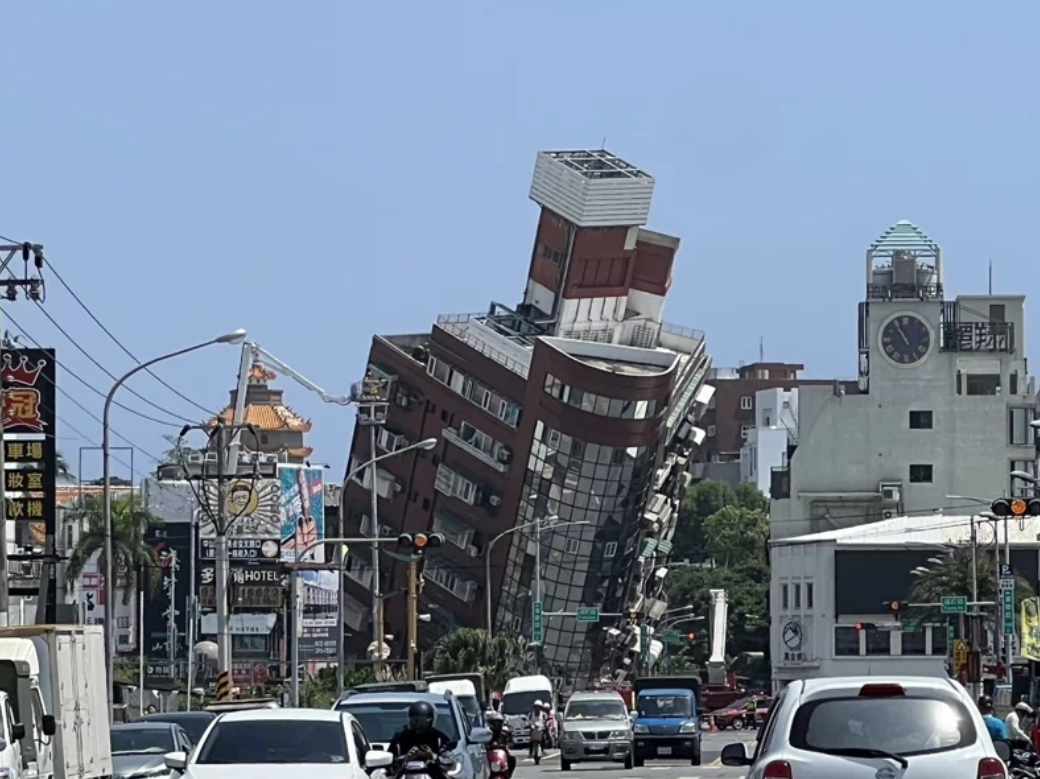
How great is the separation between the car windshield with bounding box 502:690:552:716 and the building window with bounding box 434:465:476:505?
154ft

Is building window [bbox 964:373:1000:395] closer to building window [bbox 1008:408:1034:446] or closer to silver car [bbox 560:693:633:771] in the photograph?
building window [bbox 1008:408:1034:446]

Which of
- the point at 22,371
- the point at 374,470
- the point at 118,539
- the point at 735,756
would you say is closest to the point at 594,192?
the point at 118,539

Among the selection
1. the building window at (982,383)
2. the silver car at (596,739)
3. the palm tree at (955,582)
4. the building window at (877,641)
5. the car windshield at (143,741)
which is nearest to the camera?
the car windshield at (143,741)

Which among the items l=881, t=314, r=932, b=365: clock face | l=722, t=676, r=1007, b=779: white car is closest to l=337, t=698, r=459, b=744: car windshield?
l=722, t=676, r=1007, b=779: white car

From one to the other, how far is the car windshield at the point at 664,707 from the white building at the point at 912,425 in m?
69.8

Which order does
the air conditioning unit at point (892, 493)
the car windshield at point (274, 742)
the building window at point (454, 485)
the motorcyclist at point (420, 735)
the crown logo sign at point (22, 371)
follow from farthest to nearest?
the air conditioning unit at point (892, 493)
the building window at point (454, 485)
the crown logo sign at point (22, 371)
the motorcyclist at point (420, 735)
the car windshield at point (274, 742)

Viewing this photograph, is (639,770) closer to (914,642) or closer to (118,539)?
(118,539)

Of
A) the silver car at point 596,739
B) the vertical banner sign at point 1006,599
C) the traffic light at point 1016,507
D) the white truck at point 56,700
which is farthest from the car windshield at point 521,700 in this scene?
the white truck at point 56,700

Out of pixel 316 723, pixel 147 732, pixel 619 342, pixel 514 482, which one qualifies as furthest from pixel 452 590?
pixel 316 723

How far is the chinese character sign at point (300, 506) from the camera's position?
380ft

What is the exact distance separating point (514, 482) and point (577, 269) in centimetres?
1183

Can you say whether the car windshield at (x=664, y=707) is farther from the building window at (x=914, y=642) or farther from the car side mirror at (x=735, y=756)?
the building window at (x=914, y=642)

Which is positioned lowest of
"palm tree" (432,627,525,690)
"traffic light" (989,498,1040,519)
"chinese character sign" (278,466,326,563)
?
"palm tree" (432,627,525,690)

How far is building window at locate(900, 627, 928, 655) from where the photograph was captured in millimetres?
103500
